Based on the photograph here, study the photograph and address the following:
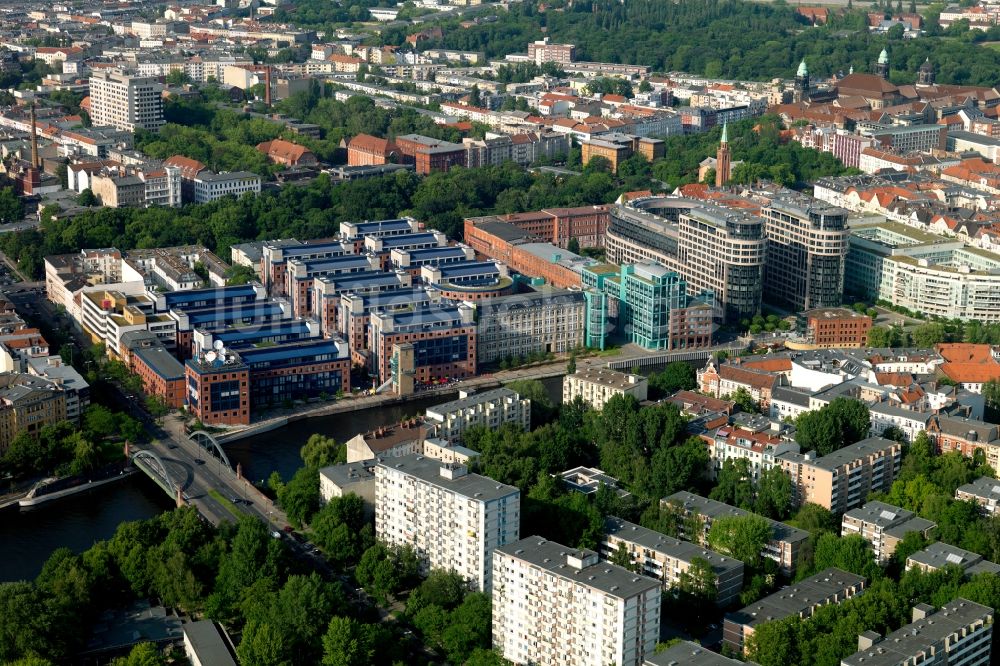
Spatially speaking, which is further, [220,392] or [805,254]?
[805,254]

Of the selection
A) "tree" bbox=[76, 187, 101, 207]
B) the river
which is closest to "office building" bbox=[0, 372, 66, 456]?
the river

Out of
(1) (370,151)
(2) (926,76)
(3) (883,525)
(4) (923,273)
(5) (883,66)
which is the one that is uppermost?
(5) (883,66)

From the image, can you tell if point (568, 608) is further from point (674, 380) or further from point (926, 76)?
point (926, 76)

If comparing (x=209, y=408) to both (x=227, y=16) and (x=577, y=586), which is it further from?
(x=227, y=16)

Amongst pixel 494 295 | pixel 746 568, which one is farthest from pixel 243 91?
pixel 746 568

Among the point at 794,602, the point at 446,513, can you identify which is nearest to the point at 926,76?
the point at 794,602

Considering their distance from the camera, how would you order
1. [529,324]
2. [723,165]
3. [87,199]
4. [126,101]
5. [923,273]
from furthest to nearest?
[126,101]
[723,165]
[87,199]
[923,273]
[529,324]
